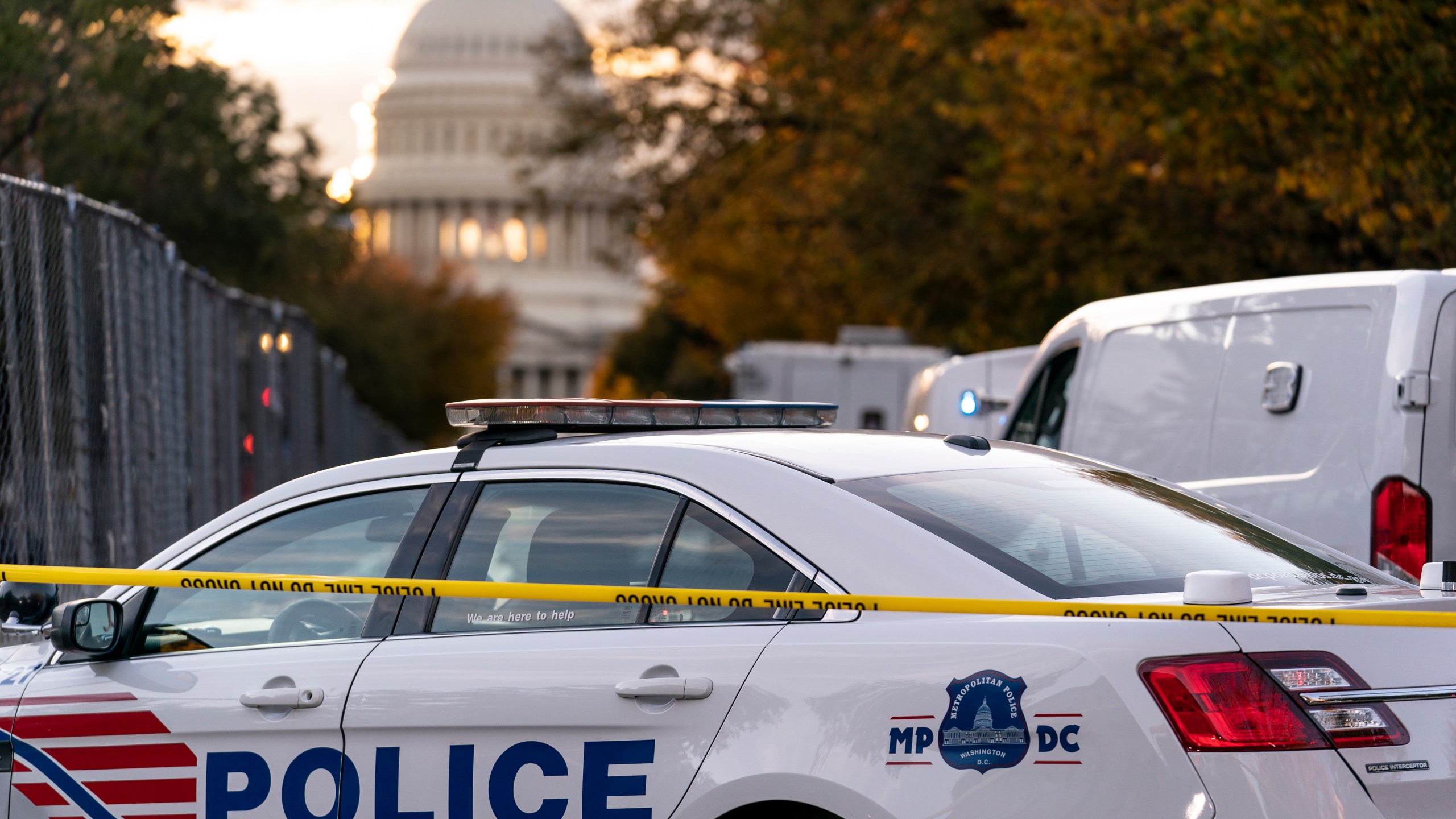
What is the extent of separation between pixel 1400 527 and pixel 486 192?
120m

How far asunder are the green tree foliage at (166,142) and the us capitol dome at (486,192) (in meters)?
90.1

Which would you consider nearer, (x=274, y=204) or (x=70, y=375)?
(x=70, y=375)

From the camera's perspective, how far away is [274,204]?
68.4 ft

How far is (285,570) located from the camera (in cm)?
455

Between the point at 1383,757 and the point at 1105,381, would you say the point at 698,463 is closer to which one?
the point at 1383,757

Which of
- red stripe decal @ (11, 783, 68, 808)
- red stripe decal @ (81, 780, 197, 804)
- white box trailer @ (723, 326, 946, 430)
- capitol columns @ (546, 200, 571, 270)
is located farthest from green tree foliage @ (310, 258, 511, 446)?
capitol columns @ (546, 200, 571, 270)

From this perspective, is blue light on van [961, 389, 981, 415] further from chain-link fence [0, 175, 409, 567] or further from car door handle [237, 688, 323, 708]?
car door handle [237, 688, 323, 708]

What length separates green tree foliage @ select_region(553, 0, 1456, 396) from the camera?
12.8 m

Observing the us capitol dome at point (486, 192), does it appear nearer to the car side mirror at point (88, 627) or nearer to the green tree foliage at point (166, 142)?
the green tree foliage at point (166, 142)

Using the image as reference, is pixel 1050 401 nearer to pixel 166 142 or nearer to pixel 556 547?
pixel 556 547

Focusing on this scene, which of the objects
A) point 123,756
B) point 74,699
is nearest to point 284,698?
point 123,756

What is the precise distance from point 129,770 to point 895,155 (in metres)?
20.2

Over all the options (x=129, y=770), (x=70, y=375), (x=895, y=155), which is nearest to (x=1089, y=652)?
(x=129, y=770)

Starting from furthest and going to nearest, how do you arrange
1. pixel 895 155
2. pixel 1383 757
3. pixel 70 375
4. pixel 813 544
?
pixel 895 155 < pixel 70 375 < pixel 813 544 < pixel 1383 757
